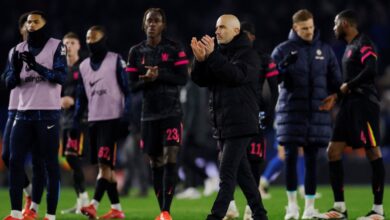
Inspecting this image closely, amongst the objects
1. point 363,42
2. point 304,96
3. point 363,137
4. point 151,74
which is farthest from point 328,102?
point 151,74

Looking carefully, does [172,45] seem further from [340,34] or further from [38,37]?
[340,34]

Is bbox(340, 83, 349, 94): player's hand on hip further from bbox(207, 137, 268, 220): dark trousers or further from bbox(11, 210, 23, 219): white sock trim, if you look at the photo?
bbox(11, 210, 23, 219): white sock trim

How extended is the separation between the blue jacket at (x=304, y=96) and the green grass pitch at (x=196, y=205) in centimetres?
102

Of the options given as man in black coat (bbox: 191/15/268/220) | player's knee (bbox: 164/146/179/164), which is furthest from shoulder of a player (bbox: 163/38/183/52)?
man in black coat (bbox: 191/15/268/220)

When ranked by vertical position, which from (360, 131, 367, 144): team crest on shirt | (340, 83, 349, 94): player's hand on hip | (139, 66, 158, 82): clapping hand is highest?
(139, 66, 158, 82): clapping hand

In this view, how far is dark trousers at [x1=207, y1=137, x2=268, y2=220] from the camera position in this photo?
7785 millimetres

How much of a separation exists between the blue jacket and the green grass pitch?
1.02 metres

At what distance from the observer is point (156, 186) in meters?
9.64

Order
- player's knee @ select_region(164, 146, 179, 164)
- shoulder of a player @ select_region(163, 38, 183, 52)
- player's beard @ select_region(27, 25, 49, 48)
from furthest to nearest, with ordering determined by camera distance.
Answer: shoulder of a player @ select_region(163, 38, 183, 52)
player's knee @ select_region(164, 146, 179, 164)
player's beard @ select_region(27, 25, 49, 48)

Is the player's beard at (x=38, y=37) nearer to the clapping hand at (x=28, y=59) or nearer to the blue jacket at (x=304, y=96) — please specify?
the clapping hand at (x=28, y=59)

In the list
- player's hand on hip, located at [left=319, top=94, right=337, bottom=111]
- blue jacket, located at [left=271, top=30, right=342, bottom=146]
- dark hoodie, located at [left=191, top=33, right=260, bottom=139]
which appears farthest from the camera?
blue jacket, located at [left=271, top=30, right=342, bottom=146]

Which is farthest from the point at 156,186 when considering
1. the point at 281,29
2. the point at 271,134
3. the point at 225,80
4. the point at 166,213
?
the point at 281,29

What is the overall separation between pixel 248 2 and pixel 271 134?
239 inches

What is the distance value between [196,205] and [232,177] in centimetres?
508
